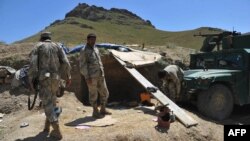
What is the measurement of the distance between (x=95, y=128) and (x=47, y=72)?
5.06 ft

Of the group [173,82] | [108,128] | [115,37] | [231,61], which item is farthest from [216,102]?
[115,37]

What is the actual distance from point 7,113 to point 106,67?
131 inches

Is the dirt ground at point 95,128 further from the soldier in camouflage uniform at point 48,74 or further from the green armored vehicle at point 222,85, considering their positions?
the soldier in camouflage uniform at point 48,74

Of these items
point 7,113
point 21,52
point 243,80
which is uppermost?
point 21,52

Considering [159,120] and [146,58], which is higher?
[146,58]

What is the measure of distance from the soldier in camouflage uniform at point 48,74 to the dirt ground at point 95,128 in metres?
0.47

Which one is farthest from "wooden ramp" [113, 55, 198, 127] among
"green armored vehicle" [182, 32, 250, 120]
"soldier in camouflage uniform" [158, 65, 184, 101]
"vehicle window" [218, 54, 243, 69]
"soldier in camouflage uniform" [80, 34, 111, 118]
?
"vehicle window" [218, 54, 243, 69]

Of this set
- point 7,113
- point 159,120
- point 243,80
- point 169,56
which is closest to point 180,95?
point 243,80

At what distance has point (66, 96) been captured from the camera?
10.1 m

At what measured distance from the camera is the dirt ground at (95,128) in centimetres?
705

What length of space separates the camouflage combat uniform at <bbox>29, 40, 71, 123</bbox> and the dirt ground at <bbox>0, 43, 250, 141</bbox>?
61 centimetres

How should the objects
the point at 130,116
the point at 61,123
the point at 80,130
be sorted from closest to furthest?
the point at 80,130
the point at 61,123
the point at 130,116

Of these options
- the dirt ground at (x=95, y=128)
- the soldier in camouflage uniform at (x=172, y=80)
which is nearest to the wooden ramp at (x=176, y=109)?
the dirt ground at (x=95, y=128)

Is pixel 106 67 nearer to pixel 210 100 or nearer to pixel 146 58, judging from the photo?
pixel 146 58
